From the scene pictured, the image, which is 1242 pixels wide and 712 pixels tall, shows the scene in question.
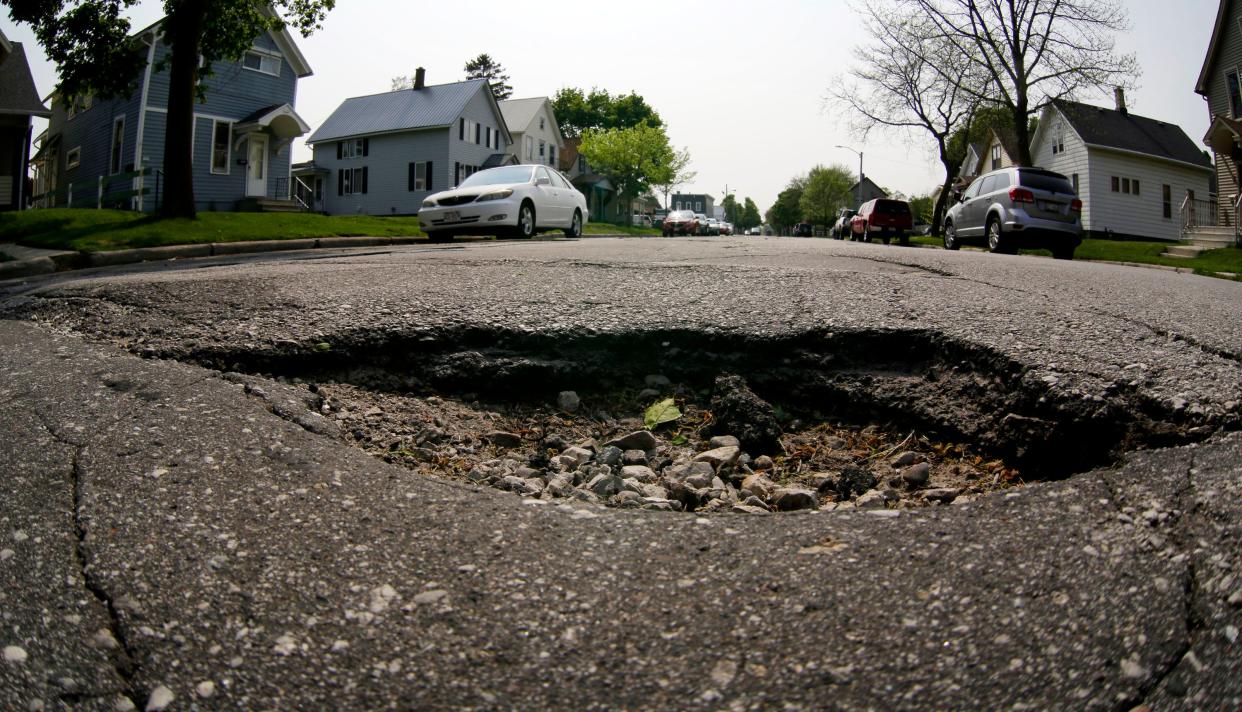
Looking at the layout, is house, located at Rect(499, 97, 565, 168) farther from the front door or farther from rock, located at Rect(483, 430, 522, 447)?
rock, located at Rect(483, 430, 522, 447)

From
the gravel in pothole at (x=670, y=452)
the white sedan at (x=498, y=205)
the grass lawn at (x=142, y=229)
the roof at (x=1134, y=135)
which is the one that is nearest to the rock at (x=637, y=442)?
the gravel in pothole at (x=670, y=452)

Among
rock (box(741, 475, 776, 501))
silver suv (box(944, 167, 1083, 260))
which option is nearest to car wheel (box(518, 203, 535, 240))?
silver suv (box(944, 167, 1083, 260))

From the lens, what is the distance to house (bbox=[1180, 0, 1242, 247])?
2606cm

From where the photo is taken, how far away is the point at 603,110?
88188 millimetres

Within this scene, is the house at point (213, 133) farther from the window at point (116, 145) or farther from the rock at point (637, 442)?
the rock at point (637, 442)

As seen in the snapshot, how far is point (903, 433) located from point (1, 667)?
2.86 meters

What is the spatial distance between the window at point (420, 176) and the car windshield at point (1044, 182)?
109 ft

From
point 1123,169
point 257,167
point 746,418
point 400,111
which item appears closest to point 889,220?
point 1123,169

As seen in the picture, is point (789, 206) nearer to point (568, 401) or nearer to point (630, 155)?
point (630, 155)

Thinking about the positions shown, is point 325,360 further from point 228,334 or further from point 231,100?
point 231,100

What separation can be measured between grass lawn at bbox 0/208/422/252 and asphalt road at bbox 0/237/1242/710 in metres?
10.1

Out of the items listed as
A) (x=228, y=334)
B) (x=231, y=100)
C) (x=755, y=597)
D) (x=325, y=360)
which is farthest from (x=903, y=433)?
(x=231, y=100)

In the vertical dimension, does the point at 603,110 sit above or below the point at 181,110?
above

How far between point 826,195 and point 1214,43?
73370 millimetres
